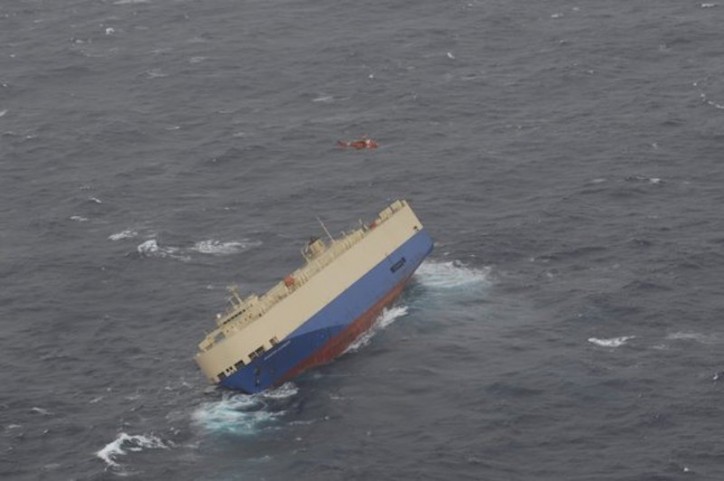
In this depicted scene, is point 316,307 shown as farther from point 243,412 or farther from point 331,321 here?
point 243,412

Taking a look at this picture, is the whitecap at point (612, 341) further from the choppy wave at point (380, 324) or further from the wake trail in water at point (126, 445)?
the wake trail in water at point (126, 445)

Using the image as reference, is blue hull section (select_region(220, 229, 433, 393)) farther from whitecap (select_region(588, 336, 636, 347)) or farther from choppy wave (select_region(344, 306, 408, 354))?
whitecap (select_region(588, 336, 636, 347))

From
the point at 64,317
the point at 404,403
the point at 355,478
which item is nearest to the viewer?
the point at 355,478

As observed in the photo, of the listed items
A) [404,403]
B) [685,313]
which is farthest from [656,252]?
[404,403]

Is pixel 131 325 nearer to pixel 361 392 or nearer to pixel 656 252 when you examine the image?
pixel 361 392

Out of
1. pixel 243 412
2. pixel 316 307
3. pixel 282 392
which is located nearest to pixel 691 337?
pixel 316 307

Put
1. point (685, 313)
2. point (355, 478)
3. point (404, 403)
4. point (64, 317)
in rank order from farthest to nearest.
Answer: point (64, 317) → point (685, 313) → point (404, 403) → point (355, 478)

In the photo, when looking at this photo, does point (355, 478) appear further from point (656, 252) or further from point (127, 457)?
point (656, 252)

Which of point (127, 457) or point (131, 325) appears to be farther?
point (131, 325)
